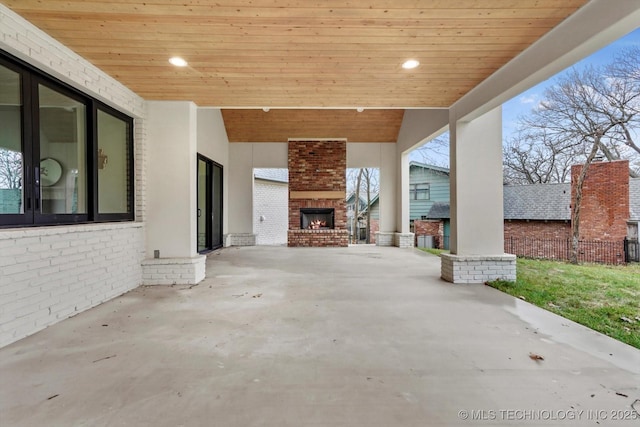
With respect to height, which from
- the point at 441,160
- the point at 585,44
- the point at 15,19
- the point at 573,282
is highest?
the point at 441,160

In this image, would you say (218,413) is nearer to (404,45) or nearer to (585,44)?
(404,45)

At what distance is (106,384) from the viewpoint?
69.2 inches

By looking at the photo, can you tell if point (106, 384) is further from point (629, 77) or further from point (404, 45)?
point (629, 77)

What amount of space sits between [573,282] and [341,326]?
403cm

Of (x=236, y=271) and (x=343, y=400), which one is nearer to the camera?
(x=343, y=400)

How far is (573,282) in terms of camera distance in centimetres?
434

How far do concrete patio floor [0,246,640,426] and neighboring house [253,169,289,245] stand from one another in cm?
804

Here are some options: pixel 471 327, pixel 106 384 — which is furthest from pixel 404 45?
pixel 106 384

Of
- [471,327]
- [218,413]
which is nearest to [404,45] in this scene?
[471,327]

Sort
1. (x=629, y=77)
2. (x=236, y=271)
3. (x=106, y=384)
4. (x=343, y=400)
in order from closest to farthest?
1. (x=343, y=400)
2. (x=106, y=384)
3. (x=236, y=271)
4. (x=629, y=77)

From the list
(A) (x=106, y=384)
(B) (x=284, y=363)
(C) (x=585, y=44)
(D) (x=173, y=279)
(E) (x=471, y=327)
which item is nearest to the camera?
(A) (x=106, y=384)

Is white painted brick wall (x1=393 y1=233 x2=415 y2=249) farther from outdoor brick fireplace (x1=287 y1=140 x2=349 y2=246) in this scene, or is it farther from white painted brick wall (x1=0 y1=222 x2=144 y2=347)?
white painted brick wall (x1=0 y1=222 x2=144 y2=347)

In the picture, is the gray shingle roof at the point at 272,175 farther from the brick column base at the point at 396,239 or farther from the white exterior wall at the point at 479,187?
the white exterior wall at the point at 479,187

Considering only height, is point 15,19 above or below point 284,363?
above
